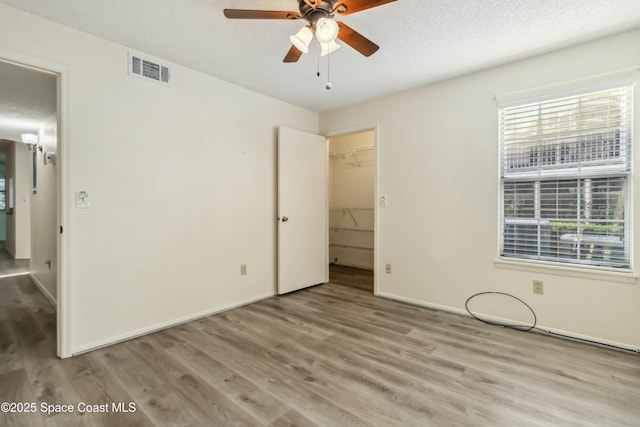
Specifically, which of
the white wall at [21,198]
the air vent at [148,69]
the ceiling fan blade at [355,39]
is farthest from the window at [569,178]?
the white wall at [21,198]

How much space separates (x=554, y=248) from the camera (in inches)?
105

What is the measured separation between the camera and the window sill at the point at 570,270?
7.67 ft

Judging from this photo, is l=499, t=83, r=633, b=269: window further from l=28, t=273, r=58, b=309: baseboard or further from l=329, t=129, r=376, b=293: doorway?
l=28, t=273, r=58, b=309: baseboard

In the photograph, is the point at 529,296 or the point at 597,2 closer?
the point at 597,2

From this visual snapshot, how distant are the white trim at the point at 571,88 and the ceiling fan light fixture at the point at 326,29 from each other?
6.48 ft

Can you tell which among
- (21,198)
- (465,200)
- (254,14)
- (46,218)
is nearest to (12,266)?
(21,198)

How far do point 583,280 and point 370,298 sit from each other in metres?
2.03

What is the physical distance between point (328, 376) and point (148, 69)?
2.92m

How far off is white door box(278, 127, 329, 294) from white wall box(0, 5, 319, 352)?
8.0 inches

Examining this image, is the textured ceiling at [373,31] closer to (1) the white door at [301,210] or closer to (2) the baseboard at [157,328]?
(1) the white door at [301,210]

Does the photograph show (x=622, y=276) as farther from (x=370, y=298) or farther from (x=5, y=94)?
(x=5, y=94)

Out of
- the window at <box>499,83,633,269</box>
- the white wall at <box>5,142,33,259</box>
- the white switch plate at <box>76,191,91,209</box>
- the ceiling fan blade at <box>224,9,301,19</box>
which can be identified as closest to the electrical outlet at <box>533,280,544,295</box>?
the window at <box>499,83,633,269</box>

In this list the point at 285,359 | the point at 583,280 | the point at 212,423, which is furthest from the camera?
the point at 583,280

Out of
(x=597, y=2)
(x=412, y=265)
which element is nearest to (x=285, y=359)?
(x=412, y=265)
